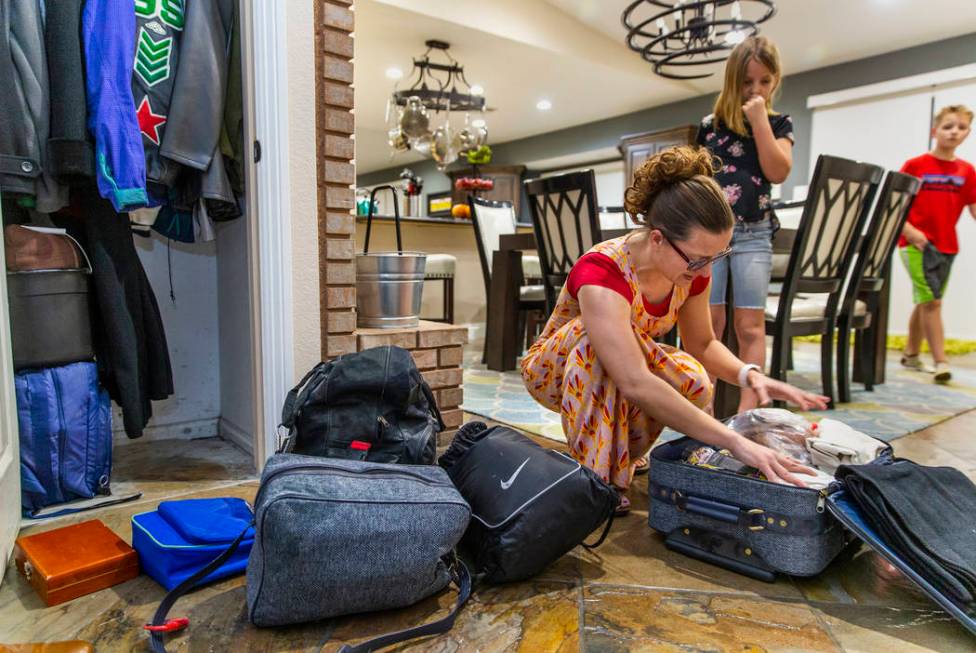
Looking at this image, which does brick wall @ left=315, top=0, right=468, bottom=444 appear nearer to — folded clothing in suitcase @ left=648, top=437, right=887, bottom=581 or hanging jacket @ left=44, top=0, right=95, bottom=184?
hanging jacket @ left=44, top=0, right=95, bottom=184

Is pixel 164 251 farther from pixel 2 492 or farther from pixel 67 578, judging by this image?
pixel 67 578

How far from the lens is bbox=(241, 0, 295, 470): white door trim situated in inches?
60.2

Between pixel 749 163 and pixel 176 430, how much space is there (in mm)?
2138

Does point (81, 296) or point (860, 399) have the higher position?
point (81, 296)

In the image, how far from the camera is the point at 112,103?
142cm

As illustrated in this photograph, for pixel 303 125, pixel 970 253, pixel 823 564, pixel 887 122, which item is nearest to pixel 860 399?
pixel 823 564

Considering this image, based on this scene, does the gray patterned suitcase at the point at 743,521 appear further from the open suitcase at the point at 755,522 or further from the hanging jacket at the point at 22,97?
the hanging jacket at the point at 22,97

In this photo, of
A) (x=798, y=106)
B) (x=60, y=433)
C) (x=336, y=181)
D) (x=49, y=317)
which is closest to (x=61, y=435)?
(x=60, y=433)

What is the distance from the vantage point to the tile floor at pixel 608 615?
3.19 feet

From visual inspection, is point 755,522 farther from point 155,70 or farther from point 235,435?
point 155,70

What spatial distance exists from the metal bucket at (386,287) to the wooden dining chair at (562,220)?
900 millimetres

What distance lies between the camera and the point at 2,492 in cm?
117

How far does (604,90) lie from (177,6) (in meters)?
5.67

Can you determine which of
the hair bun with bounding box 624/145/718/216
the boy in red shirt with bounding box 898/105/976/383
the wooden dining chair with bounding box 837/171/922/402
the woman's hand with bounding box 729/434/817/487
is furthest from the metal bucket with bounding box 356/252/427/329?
the boy in red shirt with bounding box 898/105/976/383
